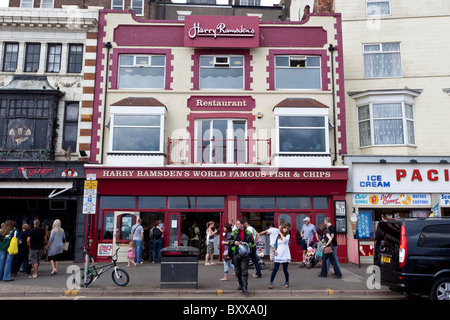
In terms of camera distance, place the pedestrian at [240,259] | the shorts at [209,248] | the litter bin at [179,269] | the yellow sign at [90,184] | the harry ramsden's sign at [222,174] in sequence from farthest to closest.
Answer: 1. the harry ramsden's sign at [222,174]
2. the shorts at [209,248]
3. the yellow sign at [90,184]
4. the litter bin at [179,269]
5. the pedestrian at [240,259]

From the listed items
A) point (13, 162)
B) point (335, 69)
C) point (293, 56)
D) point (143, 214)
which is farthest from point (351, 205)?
point (13, 162)

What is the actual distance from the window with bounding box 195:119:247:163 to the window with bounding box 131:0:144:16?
38.9 feet

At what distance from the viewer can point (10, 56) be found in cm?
1786

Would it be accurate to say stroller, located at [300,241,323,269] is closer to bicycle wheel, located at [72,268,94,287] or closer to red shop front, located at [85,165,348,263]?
red shop front, located at [85,165,348,263]

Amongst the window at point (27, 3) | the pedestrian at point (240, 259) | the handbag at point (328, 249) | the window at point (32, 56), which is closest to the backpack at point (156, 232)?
the pedestrian at point (240, 259)

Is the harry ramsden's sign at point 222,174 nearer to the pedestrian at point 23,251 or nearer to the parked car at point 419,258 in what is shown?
the pedestrian at point 23,251

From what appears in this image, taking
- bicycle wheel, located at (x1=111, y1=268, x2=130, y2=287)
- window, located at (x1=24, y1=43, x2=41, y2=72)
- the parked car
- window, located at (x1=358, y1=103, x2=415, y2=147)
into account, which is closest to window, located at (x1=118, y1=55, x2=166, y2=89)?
window, located at (x1=24, y1=43, x2=41, y2=72)

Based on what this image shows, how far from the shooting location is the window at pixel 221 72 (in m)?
17.7

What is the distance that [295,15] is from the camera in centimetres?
2586

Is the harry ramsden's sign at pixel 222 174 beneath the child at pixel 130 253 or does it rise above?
above

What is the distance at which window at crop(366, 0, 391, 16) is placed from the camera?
18703mm

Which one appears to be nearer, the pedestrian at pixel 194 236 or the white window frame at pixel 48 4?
the pedestrian at pixel 194 236

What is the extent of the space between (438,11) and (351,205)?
1039 centimetres

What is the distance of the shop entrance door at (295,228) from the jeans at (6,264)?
10095 millimetres
